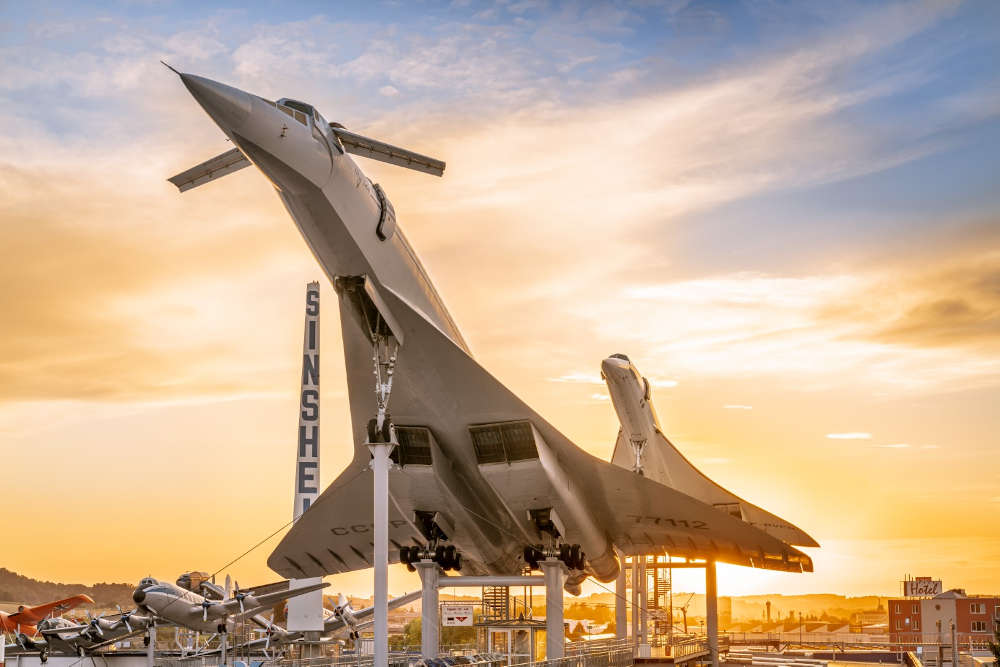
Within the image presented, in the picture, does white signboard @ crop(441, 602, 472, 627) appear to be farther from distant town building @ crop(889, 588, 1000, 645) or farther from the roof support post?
distant town building @ crop(889, 588, 1000, 645)

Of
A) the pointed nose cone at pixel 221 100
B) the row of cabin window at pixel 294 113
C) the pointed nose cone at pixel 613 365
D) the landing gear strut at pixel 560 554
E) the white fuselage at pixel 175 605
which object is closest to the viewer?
the pointed nose cone at pixel 221 100

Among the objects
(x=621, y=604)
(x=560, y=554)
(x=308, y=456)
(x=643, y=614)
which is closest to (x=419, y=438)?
(x=560, y=554)

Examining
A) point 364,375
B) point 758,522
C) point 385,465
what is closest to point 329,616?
point 758,522

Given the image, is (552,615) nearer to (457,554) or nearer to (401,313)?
(457,554)

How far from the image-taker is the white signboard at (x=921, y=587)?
97188mm

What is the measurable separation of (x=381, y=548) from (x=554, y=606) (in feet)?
33.2

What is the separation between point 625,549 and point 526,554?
7.23m

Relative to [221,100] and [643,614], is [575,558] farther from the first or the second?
[221,100]

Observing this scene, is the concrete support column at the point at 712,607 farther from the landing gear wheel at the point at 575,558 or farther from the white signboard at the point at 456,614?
the landing gear wheel at the point at 575,558

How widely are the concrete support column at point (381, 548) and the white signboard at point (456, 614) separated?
11.4 meters

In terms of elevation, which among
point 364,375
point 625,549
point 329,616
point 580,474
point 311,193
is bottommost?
point 329,616

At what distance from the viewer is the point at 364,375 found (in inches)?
1065

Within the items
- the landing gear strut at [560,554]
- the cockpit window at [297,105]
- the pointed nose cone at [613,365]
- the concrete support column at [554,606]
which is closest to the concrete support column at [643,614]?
the concrete support column at [554,606]

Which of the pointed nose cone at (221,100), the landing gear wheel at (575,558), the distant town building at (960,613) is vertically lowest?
the distant town building at (960,613)
